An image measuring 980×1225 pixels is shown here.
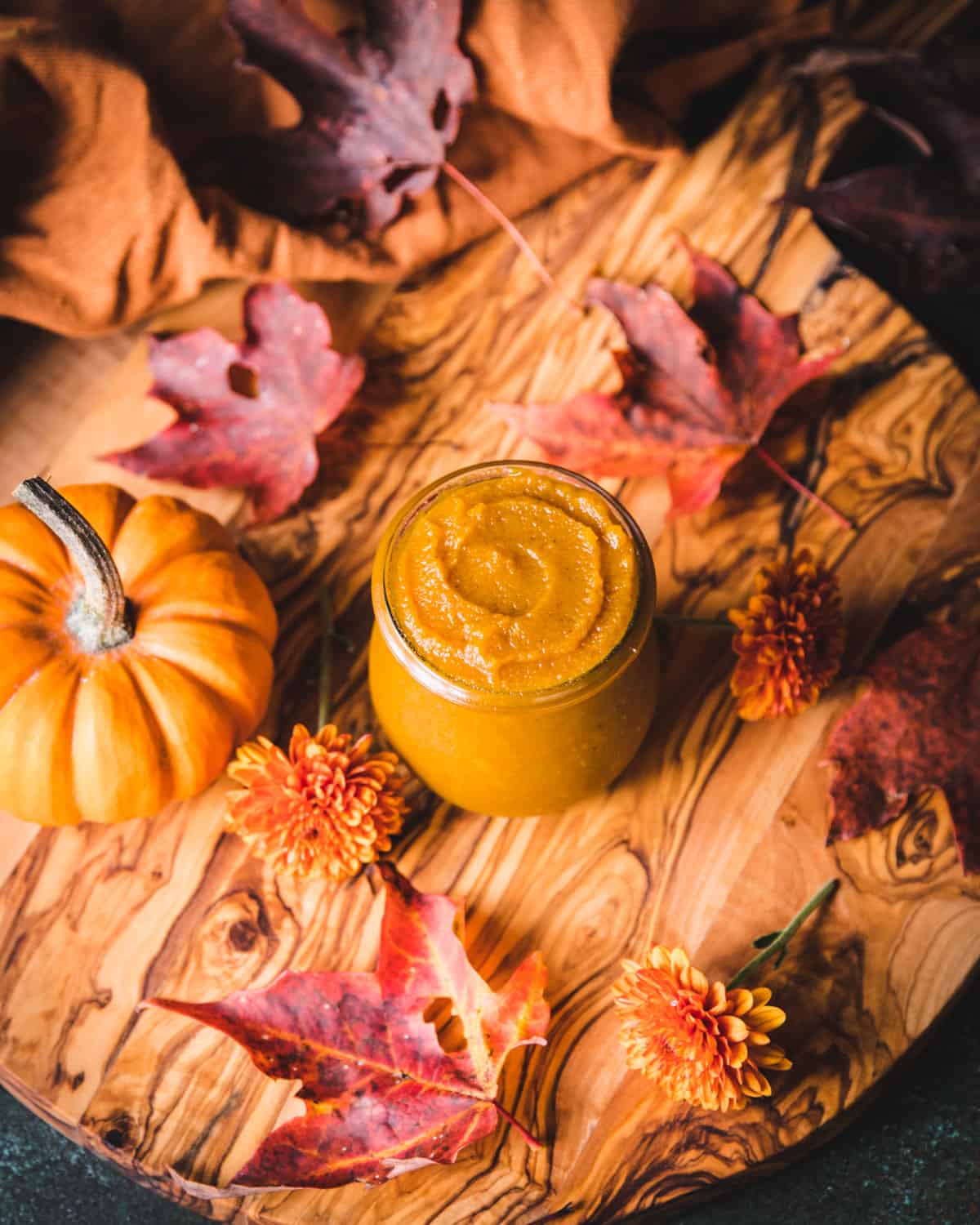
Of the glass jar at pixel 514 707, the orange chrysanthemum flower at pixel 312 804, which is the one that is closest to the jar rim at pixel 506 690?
the glass jar at pixel 514 707

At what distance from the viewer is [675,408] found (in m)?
1.21

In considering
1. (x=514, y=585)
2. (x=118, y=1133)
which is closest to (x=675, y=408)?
(x=514, y=585)

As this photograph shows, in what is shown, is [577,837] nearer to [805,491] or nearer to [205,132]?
[805,491]

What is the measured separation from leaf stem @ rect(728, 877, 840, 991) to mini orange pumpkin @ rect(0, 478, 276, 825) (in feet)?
1.58

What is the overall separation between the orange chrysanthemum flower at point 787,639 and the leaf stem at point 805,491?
0.40 feet

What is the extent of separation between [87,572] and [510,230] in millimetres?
614

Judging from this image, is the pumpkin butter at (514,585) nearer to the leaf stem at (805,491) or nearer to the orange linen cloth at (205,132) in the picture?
the leaf stem at (805,491)

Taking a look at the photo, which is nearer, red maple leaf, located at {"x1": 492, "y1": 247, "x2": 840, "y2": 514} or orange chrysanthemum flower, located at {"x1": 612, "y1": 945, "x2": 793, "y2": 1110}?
orange chrysanthemum flower, located at {"x1": 612, "y1": 945, "x2": 793, "y2": 1110}

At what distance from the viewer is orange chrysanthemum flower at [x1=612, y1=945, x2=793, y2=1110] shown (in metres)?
0.94

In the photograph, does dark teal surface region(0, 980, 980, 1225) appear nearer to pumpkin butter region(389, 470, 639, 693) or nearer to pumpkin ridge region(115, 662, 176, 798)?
pumpkin ridge region(115, 662, 176, 798)

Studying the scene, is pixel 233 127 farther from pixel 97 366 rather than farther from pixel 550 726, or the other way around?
pixel 550 726

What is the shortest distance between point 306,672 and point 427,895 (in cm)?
27

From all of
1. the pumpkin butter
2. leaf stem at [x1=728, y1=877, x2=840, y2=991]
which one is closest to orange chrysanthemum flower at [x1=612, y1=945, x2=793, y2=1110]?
leaf stem at [x1=728, y1=877, x2=840, y2=991]

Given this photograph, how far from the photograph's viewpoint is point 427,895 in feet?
3.34
